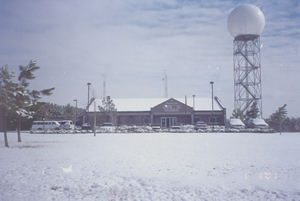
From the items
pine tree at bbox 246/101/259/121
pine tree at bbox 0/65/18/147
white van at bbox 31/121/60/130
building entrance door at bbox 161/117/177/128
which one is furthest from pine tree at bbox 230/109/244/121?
pine tree at bbox 0/65/18/147

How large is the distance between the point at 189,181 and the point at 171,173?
1030 millimetres

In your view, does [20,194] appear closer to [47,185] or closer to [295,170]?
[47,185]

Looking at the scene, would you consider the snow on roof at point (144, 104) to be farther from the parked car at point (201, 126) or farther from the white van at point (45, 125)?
the white van at point (45, 125)

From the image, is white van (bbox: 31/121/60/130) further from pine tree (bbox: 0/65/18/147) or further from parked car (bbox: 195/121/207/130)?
pine tree (bbox: 0/65/18/147)

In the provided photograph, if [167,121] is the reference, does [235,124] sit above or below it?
below

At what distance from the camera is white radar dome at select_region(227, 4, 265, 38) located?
1561 inches

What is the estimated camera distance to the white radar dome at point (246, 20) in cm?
3966

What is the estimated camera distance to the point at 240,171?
8.41m

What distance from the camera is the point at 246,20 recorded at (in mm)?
40094

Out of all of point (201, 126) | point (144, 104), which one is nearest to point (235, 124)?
point (201, 126)

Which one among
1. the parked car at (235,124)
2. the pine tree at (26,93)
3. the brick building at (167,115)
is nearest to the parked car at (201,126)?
the parked car at (235,124)

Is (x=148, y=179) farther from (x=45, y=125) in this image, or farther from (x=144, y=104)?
(x=144, y=104)

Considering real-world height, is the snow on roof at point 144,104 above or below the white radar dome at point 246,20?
below

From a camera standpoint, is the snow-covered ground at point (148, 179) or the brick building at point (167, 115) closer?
the snow-covered ground at point (148, 179)
